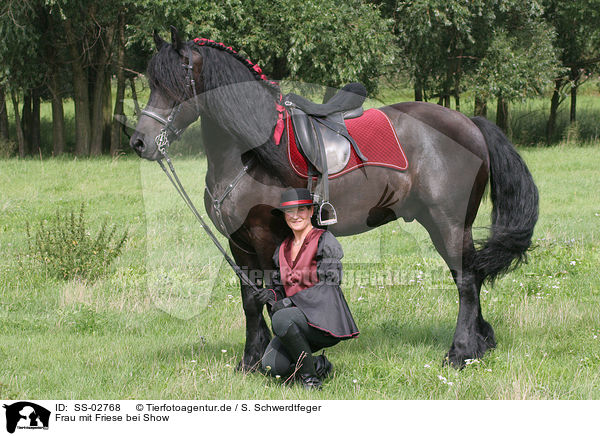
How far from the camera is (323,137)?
445 centimetres

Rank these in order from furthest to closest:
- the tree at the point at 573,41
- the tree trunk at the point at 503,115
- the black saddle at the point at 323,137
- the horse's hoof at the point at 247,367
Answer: the tree trunk at the point at 503,115
the tree at the point at 573,41
the horse's hoof at the point at 247,367
the black saddle at the point at 323,137

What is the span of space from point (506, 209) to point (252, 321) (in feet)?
Answer: 7.46

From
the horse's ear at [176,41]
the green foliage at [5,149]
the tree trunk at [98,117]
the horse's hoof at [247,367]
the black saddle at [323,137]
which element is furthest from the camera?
the tree trunk at [98,117]

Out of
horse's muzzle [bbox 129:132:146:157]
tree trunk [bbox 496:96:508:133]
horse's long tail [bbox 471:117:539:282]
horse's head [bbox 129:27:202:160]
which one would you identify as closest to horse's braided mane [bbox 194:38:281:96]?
horse's head [bbox 129:27:202:160]

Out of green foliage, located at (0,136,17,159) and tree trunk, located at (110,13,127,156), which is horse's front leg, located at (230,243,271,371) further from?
green foliage, located at (0,136,17,159)

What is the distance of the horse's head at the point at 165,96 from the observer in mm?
3939

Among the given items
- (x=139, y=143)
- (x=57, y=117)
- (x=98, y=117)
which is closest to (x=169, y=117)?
(x=139, y=143)

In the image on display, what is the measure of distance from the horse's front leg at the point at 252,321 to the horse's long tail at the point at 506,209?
177 centimetres

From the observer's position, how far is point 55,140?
19.8 meters

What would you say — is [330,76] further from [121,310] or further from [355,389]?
[355,389]

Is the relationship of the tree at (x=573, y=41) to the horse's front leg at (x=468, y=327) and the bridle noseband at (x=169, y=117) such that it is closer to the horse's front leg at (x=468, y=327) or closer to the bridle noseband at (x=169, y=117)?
the horse's front leg at (x=468, y=327)
